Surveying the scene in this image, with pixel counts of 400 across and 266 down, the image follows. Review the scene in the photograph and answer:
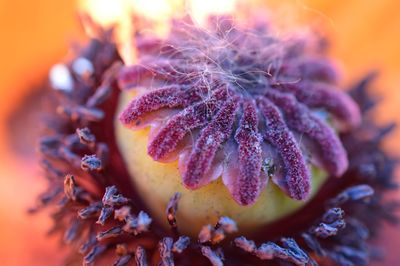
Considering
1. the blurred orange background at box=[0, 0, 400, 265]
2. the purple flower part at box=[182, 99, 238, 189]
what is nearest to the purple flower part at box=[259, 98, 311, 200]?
the purple flower part at box=[182, 99, 238, 189]

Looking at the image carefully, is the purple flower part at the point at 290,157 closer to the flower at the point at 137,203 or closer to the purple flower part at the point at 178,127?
the flower at the point at 137,203

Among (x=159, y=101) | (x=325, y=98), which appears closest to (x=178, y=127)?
(x=159, y=101)

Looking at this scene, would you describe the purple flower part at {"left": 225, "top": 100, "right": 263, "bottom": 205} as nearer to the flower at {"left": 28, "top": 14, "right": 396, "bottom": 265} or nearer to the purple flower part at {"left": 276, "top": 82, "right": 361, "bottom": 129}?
the flower at {"left": 28, "top": 14, "right": 396, "bottom": 265}

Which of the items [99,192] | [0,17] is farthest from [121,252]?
[0,17]

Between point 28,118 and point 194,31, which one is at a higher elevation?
point 194,31

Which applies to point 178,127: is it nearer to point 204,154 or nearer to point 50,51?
point 204,154

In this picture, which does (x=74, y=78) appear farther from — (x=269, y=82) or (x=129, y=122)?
(x=269, y=82)

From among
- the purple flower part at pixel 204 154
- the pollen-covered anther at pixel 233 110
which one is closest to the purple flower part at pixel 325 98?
the pollen-covered anther at pixel 233 110
